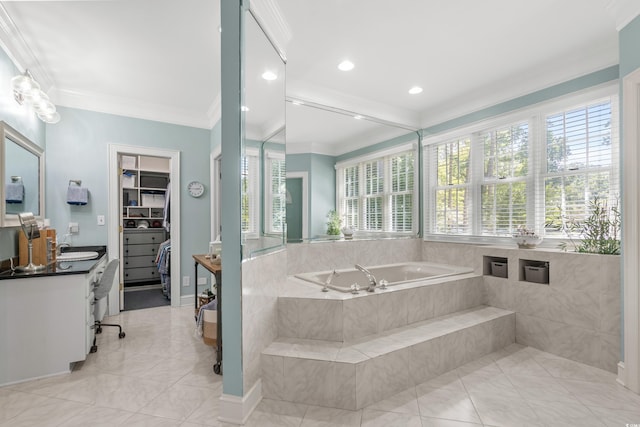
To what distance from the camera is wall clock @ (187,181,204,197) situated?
161 inches

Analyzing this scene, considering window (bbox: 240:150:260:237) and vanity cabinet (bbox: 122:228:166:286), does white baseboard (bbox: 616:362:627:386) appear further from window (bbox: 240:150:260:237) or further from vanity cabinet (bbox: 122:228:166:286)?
vanity cabinet (bbox: 122:228:166:286)

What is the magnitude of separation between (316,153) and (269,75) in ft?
3.93

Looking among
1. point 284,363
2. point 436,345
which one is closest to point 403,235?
point 436,345

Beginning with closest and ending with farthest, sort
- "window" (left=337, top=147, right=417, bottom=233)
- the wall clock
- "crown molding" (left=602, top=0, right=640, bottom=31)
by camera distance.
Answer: "crown molding" (left=602, top=0, right=640, bottom=31)
"window" (left=337, top=147, right=417, bottom=233)
the wall clock

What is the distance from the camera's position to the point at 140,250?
5.24 m

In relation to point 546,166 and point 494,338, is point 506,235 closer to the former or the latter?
point 546,166

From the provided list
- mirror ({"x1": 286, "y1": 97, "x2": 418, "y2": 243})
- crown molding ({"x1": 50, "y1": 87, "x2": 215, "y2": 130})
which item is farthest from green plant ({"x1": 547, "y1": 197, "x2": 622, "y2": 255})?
crown molding ({"x1": 50, "y1": 87, "x2": 215, "y2": 130})

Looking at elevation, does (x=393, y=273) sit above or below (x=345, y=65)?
below

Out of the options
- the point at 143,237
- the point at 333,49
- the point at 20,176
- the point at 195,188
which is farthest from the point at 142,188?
the point at 333,49

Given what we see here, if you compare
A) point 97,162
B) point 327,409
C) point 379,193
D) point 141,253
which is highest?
point 97,162

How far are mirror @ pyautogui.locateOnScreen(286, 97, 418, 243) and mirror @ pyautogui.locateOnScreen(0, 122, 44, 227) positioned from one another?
2205 millimetres

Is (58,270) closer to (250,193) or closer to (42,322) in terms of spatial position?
(42,322)

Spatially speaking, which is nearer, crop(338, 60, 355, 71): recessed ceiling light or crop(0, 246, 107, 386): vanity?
crop(0, 246, 107, 386): vanity

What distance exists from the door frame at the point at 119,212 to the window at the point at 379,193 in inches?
86.8
